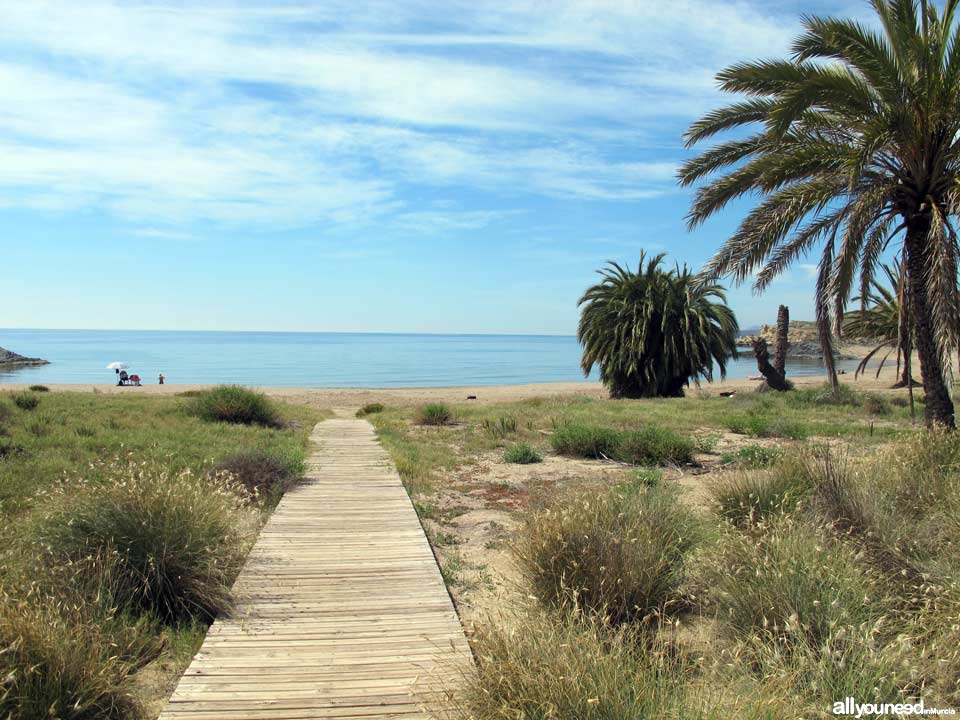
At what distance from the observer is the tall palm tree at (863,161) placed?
9508mm

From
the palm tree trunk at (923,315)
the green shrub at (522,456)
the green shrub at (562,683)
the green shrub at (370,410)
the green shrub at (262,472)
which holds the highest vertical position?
the palm tree trunk at (923,315)

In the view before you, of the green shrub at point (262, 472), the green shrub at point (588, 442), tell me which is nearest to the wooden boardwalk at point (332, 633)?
the green shrub at point (262, 472)

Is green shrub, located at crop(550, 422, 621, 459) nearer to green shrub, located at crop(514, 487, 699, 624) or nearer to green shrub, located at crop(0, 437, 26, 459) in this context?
green shrub, located at crop(514, 487, 699, 624)

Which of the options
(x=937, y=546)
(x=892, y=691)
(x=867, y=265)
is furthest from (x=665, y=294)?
(x=892, y=691)

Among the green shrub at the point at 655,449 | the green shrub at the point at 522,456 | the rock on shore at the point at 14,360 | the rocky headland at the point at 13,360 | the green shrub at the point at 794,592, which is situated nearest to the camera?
the green shrub at the point at 794,592

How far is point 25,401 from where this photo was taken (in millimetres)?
15797

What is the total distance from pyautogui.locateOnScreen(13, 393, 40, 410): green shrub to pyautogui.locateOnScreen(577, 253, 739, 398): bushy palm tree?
20.8 metres

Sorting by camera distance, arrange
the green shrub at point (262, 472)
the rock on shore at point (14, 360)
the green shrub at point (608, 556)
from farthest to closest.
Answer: the rock on shore at point (14, 360)
the green shrub at point (262, 472)
the green shrub at point (608, 556)

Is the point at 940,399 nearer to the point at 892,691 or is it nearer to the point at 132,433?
the point at 892,691

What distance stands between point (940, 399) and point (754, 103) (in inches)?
229

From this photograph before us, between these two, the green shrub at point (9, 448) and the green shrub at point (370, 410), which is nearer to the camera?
the green shrub at point (9, 448)

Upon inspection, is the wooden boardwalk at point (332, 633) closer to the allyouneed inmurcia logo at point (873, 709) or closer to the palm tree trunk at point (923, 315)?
the allyouneed inmurcia logo at point (873, 709)

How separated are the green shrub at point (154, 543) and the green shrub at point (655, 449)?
26.1 ft

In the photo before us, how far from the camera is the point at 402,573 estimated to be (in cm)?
586
